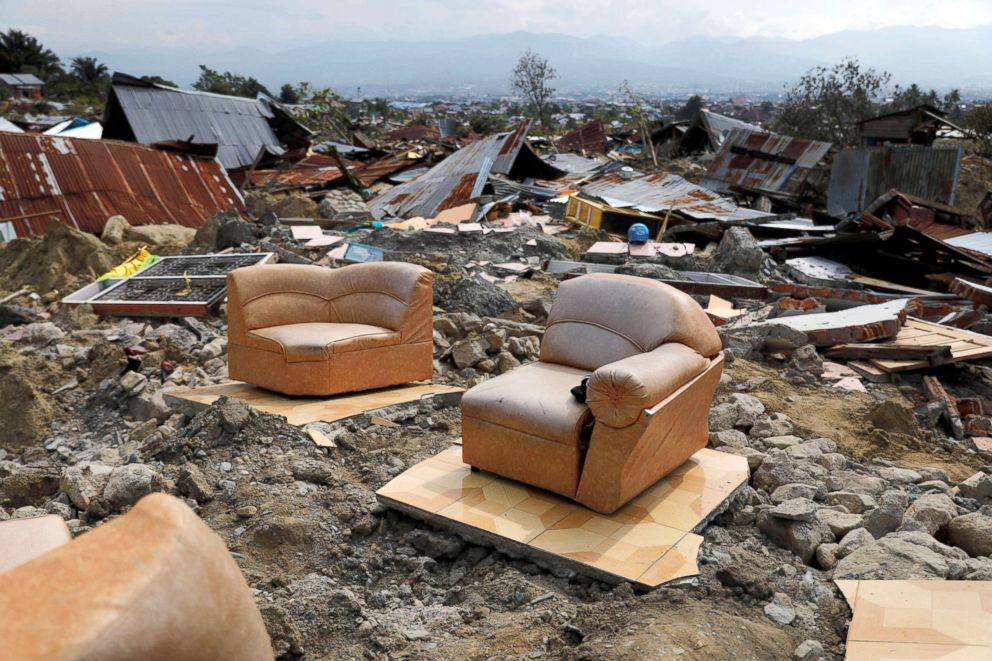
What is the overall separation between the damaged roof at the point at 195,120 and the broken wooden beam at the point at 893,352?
41.0 ft

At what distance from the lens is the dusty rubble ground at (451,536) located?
3438 millimetres

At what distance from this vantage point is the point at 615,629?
10.9 ft

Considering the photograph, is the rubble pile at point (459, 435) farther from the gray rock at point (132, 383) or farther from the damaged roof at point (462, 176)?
the damaged roof at point (462, 176)

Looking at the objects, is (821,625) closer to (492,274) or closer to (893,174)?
(492,274)

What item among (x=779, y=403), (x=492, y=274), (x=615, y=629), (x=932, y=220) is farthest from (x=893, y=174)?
(x=615, y=629)

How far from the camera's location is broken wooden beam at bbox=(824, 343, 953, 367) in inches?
289

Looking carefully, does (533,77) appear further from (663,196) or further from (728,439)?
(728,439)

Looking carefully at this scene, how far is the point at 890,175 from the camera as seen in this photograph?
49.4 feet

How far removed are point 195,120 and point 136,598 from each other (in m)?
18.9

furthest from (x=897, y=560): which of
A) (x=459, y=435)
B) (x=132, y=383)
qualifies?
(x=132, y=383)

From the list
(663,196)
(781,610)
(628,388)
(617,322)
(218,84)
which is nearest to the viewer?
(781,610)

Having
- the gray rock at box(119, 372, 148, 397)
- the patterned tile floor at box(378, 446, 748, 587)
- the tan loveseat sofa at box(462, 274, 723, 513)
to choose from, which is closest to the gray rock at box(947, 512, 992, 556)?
the patterned tile floor at box(378, 446, 748, 587)

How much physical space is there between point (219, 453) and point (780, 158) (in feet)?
48.7

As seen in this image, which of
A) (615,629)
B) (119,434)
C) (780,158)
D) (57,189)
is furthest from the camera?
(780,158)
